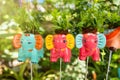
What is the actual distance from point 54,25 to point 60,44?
0.09 metres

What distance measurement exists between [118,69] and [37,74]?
391 mm

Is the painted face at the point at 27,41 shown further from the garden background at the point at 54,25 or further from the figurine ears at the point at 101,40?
the figurine ears at the point at 101,40

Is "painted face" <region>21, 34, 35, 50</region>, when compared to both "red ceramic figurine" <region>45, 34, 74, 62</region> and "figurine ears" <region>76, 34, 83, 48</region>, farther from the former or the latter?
"figurine ears" <region>76, 34, 83, 48</region>

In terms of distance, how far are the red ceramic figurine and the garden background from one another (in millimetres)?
45

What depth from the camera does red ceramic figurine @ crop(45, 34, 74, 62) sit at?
1.29m

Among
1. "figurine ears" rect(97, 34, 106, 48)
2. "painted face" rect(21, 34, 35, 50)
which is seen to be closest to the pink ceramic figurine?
"figurine ears" rect(97, 34, 106, 48)

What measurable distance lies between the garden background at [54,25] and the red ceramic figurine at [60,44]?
0.15 feet

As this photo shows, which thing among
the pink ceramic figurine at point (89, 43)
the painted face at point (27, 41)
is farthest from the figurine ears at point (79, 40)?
the painted face at point (27, 41)

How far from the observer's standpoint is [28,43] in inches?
50.8

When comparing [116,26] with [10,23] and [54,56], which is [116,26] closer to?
[54,56]

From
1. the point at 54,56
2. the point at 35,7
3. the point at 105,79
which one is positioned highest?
the point at 35,7

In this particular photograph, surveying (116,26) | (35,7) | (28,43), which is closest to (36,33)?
(28,43)

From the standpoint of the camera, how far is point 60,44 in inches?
50.8

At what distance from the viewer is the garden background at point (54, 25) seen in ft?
4.42
